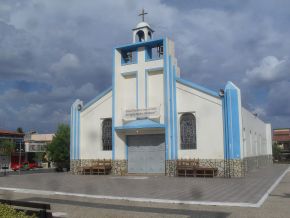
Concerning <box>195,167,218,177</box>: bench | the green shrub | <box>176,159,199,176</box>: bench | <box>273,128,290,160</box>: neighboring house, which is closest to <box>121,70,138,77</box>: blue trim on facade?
<box>176,159,199,176</box>: bench

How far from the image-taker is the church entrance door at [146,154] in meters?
25.7

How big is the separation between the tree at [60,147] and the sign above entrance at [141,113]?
33.9 feet

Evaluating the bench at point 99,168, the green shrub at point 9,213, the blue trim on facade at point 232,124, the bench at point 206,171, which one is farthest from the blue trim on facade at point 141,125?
the green shrub at point 9,213

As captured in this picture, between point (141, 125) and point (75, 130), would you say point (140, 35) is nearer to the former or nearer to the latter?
point (141, 125)

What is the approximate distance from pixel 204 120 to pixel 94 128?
9.36 metres

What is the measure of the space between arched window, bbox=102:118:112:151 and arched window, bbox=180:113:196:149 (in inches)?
242

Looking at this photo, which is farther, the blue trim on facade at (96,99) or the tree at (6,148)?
the tree at (6,148)

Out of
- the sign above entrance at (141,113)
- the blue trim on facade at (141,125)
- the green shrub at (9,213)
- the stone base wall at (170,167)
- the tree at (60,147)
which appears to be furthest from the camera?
the tree at (60,147)

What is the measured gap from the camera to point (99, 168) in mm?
27125

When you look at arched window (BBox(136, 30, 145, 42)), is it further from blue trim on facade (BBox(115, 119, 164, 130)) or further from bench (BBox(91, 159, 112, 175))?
bench (BBox(91, 159, 112, 175))

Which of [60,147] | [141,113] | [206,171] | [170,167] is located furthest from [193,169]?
[60,147]

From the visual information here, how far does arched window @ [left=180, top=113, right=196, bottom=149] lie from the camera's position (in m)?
24.5

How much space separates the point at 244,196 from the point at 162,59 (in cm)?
1428

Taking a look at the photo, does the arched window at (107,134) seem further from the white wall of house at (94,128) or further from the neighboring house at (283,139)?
the neighboring house at (283,139)
